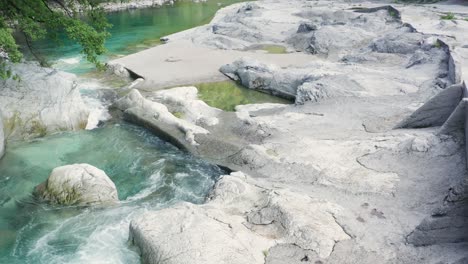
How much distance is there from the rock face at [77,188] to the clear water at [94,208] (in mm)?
216

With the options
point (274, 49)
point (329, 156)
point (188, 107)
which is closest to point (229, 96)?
point (188, 107)

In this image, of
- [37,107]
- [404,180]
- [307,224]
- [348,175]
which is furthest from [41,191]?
[404,180]

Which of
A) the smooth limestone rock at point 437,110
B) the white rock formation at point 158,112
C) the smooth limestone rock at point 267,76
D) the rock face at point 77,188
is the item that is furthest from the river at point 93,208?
the smooth limestone rock at point 267,76

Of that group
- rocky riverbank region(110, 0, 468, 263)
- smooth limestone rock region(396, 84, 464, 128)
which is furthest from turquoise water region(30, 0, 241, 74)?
smooth limestone rock region(396, 84, 464, 128)

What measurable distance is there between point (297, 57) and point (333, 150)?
40.8 ft

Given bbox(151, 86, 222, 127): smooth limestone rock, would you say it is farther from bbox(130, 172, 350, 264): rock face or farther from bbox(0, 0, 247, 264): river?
bbox(130, 172, 350, 264): rock face

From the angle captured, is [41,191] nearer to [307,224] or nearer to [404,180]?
[307,224]

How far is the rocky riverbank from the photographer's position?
7234 millimetres

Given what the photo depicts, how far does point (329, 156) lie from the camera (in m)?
10.6

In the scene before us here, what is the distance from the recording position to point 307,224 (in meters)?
7.74

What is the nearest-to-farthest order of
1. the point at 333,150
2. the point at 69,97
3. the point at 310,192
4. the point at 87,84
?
the point at 310,192 < the point at 333,150 < the point at 69,97 < the point at 87,84

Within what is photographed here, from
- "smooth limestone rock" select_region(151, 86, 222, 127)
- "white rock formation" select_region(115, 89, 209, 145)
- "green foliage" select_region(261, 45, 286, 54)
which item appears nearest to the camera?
"white rock formation" select_region(115, 89, 209, 145)

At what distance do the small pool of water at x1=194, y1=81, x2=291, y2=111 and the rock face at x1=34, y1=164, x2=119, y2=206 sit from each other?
22.9 feet

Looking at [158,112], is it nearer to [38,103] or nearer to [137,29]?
[38,103]
